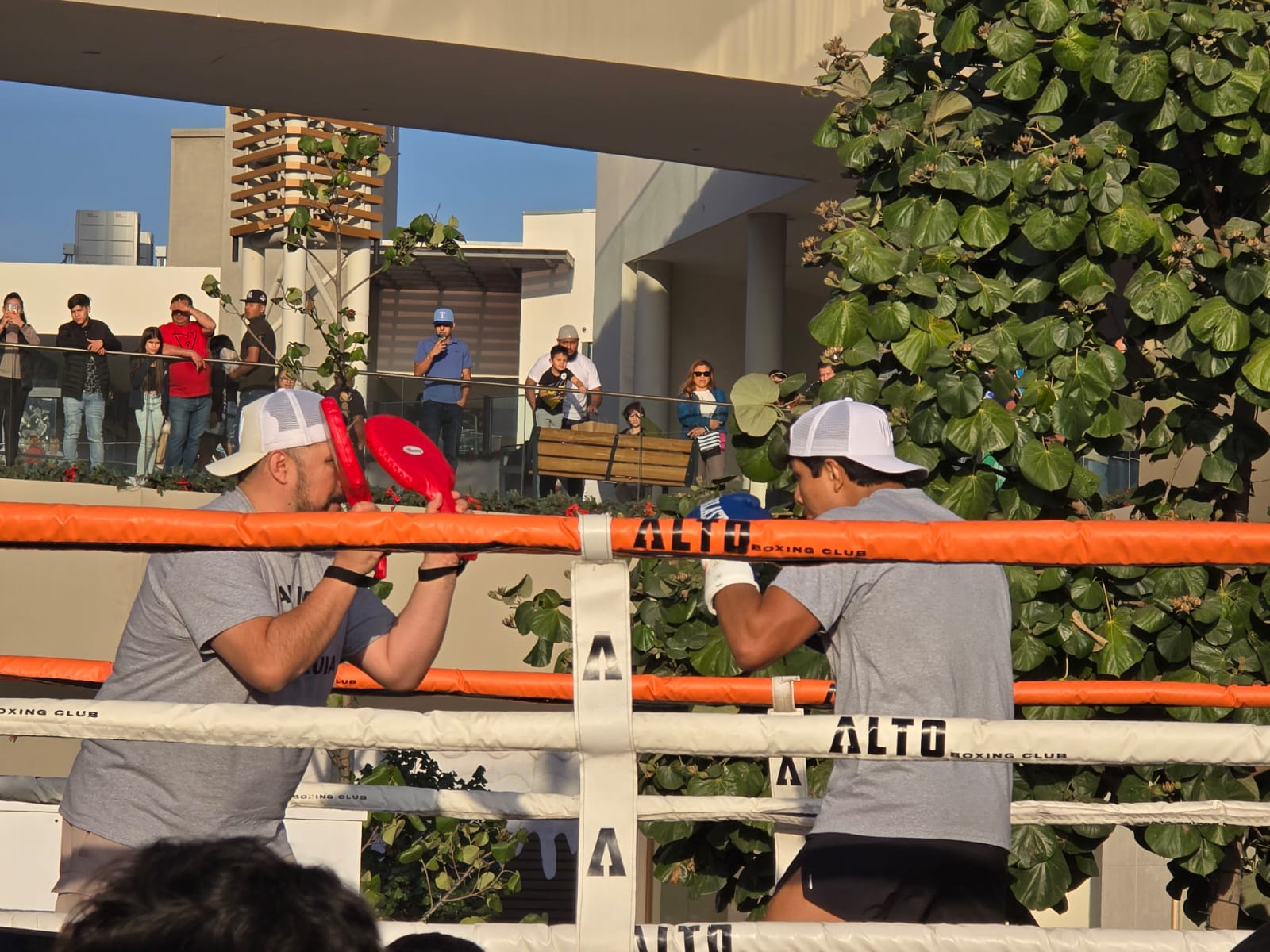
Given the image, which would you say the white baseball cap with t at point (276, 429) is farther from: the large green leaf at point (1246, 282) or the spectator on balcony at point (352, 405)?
the spectator on balcony at point (352, 405)

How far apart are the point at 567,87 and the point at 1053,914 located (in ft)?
22.7

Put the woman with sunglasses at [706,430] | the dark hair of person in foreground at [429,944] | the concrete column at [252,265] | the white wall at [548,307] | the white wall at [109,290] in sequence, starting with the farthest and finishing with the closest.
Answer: the white wall at [109,290], the white wall at [548,307], the concrete column at [252,265], the woman with sunglasses at [706,430], the dark hair of person in foreground at [429,944]

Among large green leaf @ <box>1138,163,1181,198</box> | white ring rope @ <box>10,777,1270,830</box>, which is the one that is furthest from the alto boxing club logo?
large green leaf @ <box>1138,163,1181,198</box>

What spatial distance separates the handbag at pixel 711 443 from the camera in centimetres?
1091

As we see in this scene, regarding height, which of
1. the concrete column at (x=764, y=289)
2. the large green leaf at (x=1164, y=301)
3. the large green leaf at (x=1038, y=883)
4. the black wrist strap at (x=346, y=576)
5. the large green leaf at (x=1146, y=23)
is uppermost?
the concrete column at (x=764, y=289)

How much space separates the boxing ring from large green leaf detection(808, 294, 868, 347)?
1.87m

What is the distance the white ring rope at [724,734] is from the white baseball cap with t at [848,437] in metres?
0.79

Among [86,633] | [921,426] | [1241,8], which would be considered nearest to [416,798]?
[921,426]

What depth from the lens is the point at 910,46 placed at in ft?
14.4

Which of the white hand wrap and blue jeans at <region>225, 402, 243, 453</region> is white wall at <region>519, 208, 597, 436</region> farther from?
the white hand wrap

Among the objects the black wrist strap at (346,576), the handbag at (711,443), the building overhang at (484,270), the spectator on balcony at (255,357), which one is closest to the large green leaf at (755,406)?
the black wrist strap at (346,576)

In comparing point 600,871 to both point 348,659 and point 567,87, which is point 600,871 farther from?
point 567,87

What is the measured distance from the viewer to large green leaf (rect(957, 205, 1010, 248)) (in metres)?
3.85

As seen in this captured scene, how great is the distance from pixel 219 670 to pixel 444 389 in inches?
343
